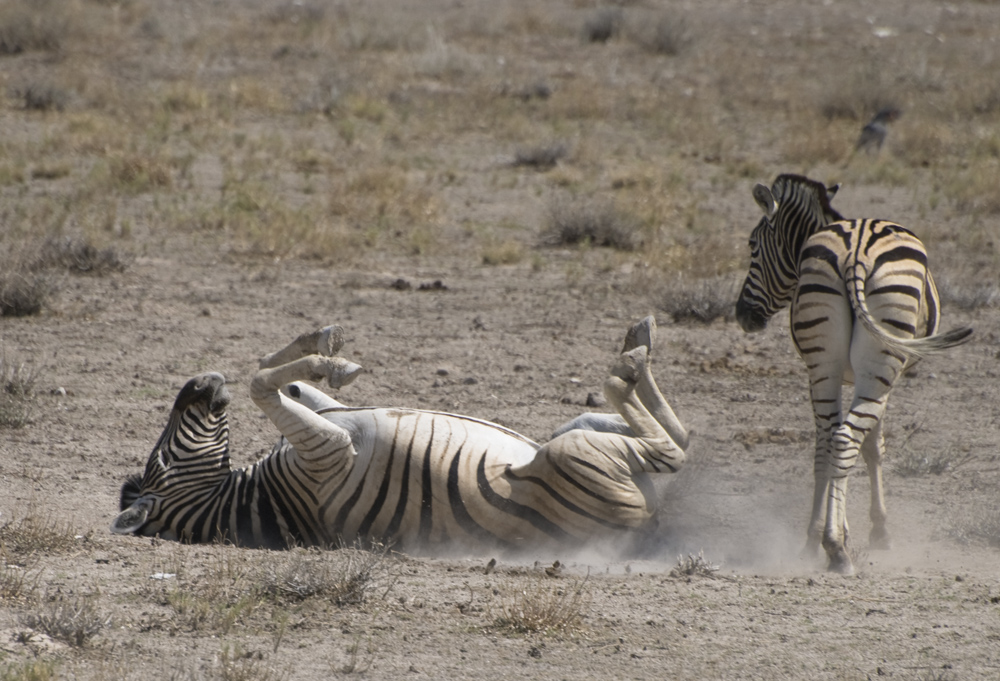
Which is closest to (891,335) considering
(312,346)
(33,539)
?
(312,346)

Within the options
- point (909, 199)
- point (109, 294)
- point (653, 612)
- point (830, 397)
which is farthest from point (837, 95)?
point (653, 612)

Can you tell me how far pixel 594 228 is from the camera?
12422 mm

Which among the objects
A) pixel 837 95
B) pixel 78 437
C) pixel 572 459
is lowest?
pixel 78 437

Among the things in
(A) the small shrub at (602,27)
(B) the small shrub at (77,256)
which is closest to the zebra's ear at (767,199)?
(B) the small shrub at (77,256)

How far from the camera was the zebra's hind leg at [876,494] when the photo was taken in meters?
5.77

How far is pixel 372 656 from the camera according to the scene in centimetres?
413

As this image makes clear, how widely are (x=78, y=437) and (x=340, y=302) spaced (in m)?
3.56

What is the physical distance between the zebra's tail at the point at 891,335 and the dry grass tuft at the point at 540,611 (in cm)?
177

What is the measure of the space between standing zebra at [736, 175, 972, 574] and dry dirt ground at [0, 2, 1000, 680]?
0.41m

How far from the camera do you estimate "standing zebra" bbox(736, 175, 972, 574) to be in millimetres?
5215

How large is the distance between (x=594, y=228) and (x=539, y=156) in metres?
3.78

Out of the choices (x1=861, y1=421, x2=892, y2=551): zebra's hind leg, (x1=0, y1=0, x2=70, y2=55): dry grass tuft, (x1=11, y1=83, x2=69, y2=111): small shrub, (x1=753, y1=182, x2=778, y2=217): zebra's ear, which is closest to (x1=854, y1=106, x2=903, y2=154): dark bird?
(x1=753, y1=182, x2=778, y2=217): zebra's ear

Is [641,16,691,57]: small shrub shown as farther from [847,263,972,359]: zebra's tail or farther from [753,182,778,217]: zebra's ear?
[847,263,972,359]: zebra's tail

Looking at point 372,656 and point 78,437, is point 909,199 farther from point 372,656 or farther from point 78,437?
point 372,656
